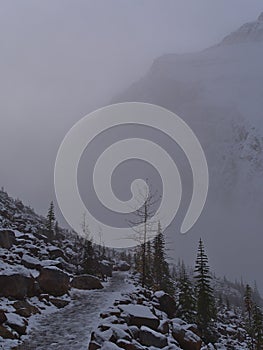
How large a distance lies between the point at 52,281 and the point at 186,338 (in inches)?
396

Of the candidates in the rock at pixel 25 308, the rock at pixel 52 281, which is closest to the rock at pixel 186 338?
the rock at pixel 25 308

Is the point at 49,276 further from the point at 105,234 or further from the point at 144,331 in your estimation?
the point at 105,234

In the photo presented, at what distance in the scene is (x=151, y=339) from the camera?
1420 cm

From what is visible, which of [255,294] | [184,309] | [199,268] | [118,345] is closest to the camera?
[118,345]

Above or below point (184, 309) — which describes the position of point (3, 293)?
below

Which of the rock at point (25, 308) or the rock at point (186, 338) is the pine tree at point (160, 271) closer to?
the rock at point (186, 338)

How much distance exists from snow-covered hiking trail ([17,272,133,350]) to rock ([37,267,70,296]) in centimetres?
119

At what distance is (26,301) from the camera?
18.5 meters

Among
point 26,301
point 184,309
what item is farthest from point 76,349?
point 184,309

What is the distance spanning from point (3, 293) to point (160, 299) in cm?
1183

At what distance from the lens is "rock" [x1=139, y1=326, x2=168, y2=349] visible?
1412cm

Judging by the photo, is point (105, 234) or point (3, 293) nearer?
point (3, 293)

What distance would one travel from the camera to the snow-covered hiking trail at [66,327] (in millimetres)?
13508

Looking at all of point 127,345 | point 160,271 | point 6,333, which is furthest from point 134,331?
point 160,271
